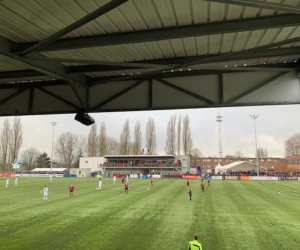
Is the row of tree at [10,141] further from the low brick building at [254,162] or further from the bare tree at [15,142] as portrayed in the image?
the low brick building at [254,162]

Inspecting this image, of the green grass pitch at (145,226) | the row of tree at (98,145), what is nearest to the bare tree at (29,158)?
the row of tree at (98,145)

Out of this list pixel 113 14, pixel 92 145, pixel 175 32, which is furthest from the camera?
pixel 92 145

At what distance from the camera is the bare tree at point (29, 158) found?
12194 cm

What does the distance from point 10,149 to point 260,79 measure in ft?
316

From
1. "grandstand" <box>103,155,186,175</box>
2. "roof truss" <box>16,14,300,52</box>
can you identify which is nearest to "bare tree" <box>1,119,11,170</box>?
"grandstand" <box>103,155,186,175</box>

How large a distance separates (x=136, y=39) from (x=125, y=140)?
98535mm

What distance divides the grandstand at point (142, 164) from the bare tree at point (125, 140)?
38.4 ft

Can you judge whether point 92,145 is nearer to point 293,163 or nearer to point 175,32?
point 293,163

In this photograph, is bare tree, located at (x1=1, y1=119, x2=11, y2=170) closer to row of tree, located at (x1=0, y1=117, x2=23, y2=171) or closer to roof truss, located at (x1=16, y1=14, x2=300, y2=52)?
row of tree, located at (x1=0, y1=117, x2=23, y2=171)

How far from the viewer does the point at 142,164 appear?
8819 cm

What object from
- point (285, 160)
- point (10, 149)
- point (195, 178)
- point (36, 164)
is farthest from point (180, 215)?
point (36, 164)

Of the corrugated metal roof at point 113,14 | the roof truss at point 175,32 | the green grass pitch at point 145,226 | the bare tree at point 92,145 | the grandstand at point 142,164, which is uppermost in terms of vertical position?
the bare tree at point 92,145

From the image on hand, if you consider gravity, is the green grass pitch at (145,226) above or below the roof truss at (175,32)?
below

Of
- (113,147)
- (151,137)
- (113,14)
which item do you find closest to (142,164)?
(151,137)
